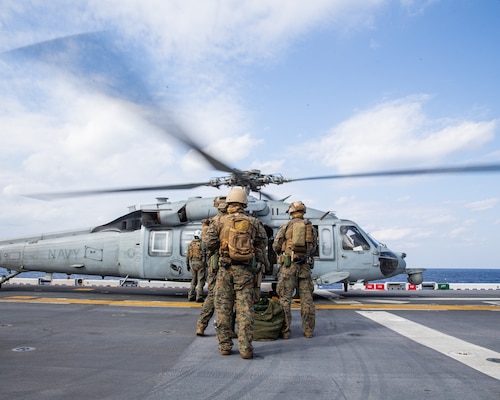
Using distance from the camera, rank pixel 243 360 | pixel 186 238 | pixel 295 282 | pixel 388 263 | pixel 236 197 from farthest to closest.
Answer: pixel 388 263, pixel 186 238, pixel 295 282, pixel 236 197, pixel 243 360

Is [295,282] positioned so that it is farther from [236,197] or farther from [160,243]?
[160,243]

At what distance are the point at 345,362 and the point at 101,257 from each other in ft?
34.1

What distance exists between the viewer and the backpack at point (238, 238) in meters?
5.36

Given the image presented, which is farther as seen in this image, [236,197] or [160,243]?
[160,243]

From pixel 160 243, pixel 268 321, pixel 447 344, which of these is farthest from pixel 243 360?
pixel 160 243

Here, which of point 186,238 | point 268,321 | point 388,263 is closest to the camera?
point 268,321

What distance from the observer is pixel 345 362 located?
475 cm

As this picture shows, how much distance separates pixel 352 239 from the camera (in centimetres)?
1278

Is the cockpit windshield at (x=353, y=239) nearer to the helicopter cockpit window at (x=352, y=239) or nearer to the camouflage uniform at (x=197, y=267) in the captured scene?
the helicopter cockpit window at (x=352, y=239)

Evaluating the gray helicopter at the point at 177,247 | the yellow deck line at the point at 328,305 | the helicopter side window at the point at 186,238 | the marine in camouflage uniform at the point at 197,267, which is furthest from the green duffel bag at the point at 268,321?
the helicopter side window at the point at 186,238

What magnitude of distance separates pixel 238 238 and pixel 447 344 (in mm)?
3265

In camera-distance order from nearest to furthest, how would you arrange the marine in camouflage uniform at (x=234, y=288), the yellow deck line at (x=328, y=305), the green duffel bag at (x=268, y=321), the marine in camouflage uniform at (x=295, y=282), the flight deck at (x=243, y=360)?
the flight deck at (x=243, y=360) < the marine in camouflage uniform at (x=234, y=288) < the green duffel bag at (x=268, y=321) < the marine in camouflage uniform at (x=295, y=282) < the yellow deck line at (x=328, y=305)

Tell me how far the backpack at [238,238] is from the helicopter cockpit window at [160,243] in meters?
7.64

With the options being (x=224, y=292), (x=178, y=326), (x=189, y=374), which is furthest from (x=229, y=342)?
(x=178, y=326)
